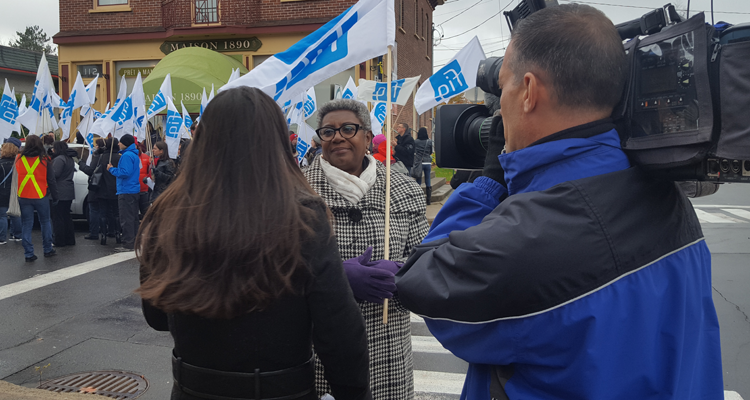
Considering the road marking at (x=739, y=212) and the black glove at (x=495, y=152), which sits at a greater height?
the black glove at (x=495, y=152)

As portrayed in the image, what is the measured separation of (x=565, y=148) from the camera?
1291 mm

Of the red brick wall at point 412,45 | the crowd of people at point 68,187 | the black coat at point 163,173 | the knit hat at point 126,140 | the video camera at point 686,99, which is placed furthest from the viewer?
the red brick wall at point 412,45

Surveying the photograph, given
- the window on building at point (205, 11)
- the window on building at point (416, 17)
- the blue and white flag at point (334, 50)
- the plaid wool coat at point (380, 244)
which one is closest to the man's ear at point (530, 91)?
the plaid wool coat at point (380, 244)

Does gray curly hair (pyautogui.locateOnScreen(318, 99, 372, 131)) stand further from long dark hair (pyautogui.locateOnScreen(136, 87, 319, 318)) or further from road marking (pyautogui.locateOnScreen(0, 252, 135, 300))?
road marking (pyautogui.locateOnScreen(0, 252, 135, 300))

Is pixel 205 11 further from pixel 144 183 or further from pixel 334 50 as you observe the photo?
pixel 334 50

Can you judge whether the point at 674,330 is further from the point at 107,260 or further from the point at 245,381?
the point at 107,260

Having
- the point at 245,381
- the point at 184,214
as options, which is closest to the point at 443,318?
the point at 245,381

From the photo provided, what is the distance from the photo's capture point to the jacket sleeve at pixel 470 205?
147 cm

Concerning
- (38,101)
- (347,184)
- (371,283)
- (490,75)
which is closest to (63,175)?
(38,101)

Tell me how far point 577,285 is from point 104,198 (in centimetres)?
1100

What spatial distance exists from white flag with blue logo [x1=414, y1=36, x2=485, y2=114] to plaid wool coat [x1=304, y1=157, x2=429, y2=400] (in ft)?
14.3

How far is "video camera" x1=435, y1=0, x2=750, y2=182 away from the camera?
1.10 meters

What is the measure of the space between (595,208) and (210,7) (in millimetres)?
20925

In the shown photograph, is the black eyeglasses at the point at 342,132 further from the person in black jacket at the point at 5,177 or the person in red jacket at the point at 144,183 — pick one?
the person in red jacket at the point at 144,183
